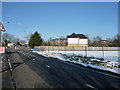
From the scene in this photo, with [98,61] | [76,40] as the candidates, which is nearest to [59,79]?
[98,61]

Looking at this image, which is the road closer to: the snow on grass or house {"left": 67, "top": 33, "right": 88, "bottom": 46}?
the snow on grass

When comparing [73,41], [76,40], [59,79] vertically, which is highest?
[76,40]

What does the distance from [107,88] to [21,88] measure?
4351 mm

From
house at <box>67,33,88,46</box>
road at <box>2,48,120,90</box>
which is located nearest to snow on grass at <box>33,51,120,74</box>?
road at <box>2,48,120,90</box>

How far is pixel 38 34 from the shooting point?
8369cm

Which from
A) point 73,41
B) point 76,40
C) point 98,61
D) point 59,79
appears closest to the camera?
point 59,79

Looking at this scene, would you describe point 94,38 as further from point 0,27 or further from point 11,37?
point 0,27

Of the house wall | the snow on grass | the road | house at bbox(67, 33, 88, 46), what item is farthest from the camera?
house at bbox(67, 33, 88, 46)

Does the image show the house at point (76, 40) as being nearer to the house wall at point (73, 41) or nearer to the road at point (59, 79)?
the house wall at point (73, 41)

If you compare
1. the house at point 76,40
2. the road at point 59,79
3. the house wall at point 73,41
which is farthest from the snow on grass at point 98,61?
the house at point 76,40

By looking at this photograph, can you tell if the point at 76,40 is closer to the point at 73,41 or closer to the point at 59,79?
the point at 73,41

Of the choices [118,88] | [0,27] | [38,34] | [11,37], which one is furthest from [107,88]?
[11,37]

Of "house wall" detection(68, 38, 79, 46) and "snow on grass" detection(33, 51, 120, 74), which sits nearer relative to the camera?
"snow on grass" detection(33, 51, 120, 74)

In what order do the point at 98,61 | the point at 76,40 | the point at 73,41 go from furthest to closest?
the point at 76,40
the point at 73,41
the point at 98,61
